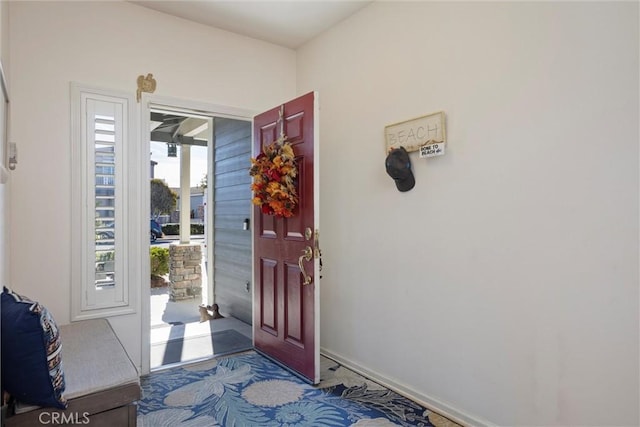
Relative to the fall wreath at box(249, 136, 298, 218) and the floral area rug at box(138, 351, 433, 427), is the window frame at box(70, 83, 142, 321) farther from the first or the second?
the fall wreath at box(249, 136, 298, 218)

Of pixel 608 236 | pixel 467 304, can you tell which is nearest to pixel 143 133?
pixel 467 304

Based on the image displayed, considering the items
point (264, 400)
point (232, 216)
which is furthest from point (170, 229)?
point (264, 400)

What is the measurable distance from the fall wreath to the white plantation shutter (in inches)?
38.5

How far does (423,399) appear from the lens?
2488 millimetres

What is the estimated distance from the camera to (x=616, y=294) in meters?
1.68

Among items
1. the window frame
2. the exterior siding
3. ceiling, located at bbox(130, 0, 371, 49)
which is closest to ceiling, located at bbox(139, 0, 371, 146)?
ceiling, located at bbox(130, 0, 371, 49)

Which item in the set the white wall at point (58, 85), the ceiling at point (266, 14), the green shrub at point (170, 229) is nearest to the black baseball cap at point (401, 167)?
the ceiling at point (266, 14)

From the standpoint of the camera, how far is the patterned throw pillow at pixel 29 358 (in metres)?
1.49

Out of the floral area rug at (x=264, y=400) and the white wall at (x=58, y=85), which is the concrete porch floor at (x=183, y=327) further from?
the white wall at (x=58, y=85)

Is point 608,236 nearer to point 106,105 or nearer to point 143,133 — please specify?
point 143,133

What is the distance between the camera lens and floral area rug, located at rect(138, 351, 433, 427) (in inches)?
90.1

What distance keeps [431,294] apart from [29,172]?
2.76 metres

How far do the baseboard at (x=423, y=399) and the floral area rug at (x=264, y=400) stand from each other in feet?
0.15

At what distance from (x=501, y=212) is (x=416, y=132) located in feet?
2.51
